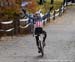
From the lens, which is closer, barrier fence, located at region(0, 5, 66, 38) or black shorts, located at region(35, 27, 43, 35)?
black shorts, located at region(35, 27, 43, 35)

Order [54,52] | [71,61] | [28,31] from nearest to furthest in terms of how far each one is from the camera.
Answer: [71,61], [54,52], [28,31]

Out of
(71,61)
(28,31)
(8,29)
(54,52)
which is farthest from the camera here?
(28,31)

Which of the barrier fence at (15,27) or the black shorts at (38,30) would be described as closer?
the black shorts at (38,30)

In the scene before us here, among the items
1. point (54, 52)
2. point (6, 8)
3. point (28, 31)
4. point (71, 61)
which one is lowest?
point (28, 31)

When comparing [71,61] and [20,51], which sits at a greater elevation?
[71,61]

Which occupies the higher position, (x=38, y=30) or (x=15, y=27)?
(x=38, y=30)

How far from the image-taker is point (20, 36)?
25594mm

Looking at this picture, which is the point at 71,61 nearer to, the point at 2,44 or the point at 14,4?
the point at 2,44

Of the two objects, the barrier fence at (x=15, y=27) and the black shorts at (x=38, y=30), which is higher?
the black shorts at (x=38, y=30)

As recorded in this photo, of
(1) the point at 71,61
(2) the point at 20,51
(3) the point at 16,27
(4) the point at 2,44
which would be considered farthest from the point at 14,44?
(1) the point at 71,61

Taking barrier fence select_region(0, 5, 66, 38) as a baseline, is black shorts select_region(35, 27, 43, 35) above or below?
above

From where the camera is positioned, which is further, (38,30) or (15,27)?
(15,27)

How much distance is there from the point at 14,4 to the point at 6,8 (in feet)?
2.48

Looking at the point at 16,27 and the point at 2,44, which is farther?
the point at 16,27
